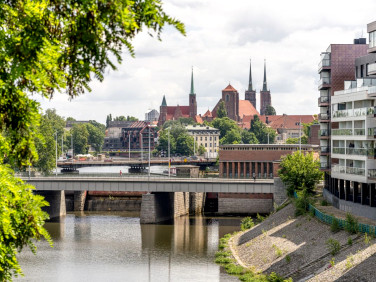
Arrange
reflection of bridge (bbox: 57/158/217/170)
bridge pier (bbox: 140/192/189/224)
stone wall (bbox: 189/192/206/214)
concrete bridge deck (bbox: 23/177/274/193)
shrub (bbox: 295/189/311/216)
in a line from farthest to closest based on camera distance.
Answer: reflection of bridge (bbox: 57/158/217/170) < stone wall (bbox: 189/192/206/214) < concrete bridge deck (bbox: 23/177/274/193) < bridge pier (bbox: 140/192/189/224) < shrub (bbox: 295/189/311/216)

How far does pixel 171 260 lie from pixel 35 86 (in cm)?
5424

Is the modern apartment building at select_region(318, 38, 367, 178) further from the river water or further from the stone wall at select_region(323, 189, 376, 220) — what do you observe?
the river water

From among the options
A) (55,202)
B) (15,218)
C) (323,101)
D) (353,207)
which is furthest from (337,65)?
(15,218)

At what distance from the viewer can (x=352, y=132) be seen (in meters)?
67.4

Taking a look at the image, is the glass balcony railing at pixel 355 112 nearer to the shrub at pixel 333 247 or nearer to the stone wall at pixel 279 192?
the shrub at pixel 333 247

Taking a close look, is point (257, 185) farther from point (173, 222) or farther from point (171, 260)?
point (171, 260)

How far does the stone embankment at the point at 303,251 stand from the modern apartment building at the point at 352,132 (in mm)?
4775

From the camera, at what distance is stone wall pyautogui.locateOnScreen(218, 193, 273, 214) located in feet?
346

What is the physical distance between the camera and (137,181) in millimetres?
99750

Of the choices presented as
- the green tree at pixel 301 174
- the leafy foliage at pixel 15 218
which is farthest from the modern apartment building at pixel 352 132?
the leafy foliage at pixel 15 218

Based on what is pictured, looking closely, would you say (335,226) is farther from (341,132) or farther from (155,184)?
(155,184)

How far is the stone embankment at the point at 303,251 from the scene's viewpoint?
46062 mm

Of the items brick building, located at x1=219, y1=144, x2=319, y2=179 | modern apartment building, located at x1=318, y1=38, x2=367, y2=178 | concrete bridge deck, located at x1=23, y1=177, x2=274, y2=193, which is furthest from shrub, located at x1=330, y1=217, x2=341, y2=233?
brick building, located at x1=219, y1=144, x2=319, y2=179

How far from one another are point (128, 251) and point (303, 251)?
21.5m
